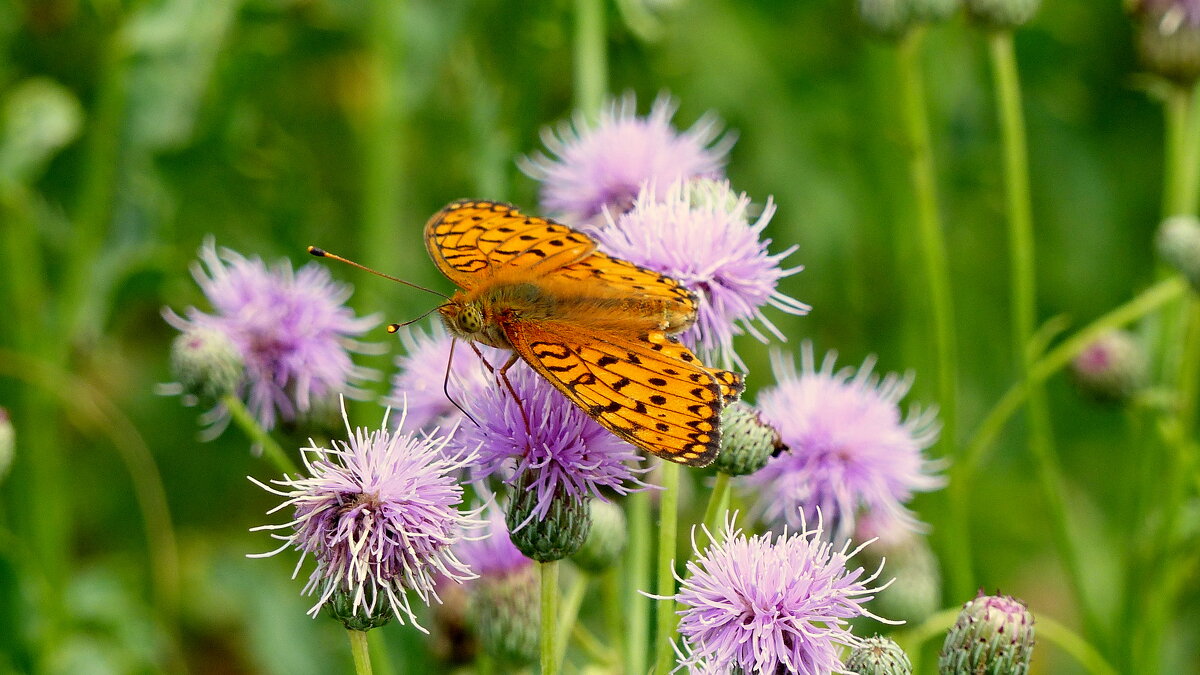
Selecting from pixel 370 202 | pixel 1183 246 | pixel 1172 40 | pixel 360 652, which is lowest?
pixel 360 652

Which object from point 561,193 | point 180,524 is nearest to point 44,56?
point 180,524

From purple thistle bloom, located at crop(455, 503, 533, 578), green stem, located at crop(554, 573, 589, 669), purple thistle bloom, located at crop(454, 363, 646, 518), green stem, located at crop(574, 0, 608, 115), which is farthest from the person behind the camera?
green stem, located at crop(574, 0, 608, 115)

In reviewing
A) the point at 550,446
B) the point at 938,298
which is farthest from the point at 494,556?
the point at 938,298

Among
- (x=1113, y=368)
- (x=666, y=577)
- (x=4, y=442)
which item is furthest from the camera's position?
(x=1113, y=368)

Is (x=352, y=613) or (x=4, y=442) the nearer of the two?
(x=352, y=613)

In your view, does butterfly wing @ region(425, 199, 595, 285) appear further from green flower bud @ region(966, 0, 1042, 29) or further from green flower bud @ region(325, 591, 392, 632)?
green flower bud @ region(966, 0, 1042, 29)

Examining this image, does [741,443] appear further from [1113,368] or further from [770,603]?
A: [1113,368]

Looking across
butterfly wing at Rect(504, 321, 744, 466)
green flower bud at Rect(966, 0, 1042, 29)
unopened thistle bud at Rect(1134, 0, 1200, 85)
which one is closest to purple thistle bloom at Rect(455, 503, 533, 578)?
butterfly wing at Rect(504, 321, 744, 466)
